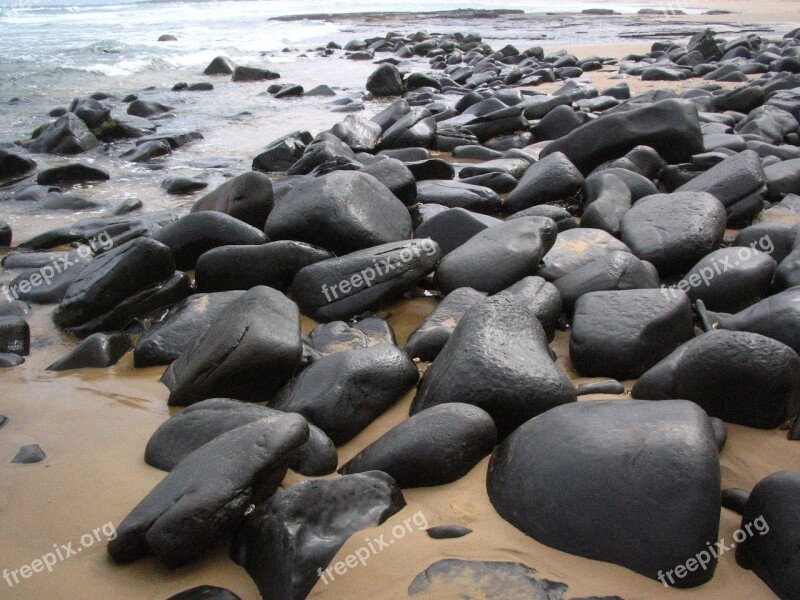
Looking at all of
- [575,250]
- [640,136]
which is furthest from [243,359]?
[640,136]

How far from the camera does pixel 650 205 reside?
379cm

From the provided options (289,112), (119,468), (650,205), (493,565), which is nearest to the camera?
(493,565)

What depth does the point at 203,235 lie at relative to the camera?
3.92 m

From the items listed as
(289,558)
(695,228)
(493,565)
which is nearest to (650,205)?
(695,228)

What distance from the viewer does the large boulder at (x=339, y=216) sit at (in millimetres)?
3764

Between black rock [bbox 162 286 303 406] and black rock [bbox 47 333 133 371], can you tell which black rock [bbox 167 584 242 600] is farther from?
black rock [bbox 47 333 133 371]

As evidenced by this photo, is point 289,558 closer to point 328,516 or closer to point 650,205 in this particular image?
point 328,516

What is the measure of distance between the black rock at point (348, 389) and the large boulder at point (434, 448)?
28cm

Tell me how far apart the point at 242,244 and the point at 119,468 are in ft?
5.83

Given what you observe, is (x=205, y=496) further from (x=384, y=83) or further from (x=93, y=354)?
(x=384, y=83)

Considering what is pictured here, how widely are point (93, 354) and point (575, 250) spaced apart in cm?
230

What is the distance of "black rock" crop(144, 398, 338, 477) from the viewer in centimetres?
223

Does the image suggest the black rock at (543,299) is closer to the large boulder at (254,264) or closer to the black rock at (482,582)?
the large boulder at (254,264)
